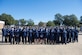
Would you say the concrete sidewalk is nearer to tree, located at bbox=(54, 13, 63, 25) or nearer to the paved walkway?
the paved walkway

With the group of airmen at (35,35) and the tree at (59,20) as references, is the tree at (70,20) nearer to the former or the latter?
the tree at (59,20)

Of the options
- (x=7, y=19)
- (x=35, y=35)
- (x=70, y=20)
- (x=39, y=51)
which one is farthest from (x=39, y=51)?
(x=70, y=20)

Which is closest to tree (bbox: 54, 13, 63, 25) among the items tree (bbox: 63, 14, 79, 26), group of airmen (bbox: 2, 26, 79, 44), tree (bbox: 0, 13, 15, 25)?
tree (bbox: 63, 14, 79, 26)

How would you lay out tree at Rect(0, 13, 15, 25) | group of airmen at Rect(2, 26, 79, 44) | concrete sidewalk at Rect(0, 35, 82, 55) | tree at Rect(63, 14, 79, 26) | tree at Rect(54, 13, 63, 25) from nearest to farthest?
concrete sidewalk at Rect(0, 35, 82, 55) < group of airmen at Rect(2, 26, 79, 44) < tree at Rect(0, 13, 15, 25) < tree at Rect(63, 14, 79, 26) < tree at Rect(54, 13, 63, 25)

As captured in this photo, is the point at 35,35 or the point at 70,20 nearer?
the point at 35,35

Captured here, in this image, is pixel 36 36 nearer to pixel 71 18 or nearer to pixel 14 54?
pixel 14 54

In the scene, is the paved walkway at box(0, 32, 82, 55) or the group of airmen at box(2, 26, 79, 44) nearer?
the paved walkway at box(0, 32, 82, 55)

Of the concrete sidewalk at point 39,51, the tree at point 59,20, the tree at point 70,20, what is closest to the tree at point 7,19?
the tree at point 59,20

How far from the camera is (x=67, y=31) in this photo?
1736 centimetres

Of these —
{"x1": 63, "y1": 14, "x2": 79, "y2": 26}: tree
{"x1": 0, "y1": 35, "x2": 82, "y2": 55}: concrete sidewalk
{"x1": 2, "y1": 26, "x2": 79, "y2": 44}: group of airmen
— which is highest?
{"x1": 63, "y1": 14, "x2": 79, "y2": 26}: tree

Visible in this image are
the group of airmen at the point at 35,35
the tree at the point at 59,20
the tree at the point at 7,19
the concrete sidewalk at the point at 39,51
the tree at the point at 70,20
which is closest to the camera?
the concrete sidewalk at the point at 39,51

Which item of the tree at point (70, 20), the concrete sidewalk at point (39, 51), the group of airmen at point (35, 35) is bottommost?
the concrete sidewalk at point (39, 51)

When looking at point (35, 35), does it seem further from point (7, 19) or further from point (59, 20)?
point (59, 20)

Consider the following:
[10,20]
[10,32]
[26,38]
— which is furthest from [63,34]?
[10,20]
